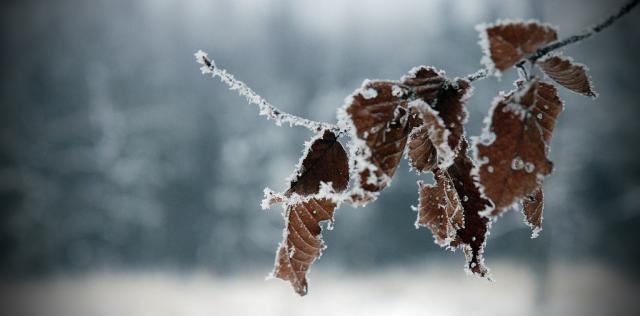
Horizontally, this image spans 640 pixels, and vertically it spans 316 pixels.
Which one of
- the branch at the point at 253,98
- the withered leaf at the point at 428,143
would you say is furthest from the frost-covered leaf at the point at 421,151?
the branch at the point at 253,98

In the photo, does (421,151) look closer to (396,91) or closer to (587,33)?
(396,91)

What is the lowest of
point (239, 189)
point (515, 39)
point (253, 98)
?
point (515, 39)

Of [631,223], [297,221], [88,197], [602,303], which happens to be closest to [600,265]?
[631,223]

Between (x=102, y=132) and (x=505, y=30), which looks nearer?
(x=505, y=30)

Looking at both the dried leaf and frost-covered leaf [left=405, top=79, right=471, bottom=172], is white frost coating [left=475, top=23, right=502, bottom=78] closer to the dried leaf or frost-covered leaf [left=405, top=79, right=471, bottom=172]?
frost-covered leaf [left=405, top=79, right=471, bottom=172]

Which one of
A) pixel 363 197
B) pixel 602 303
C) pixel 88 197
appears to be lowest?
pixel 363 197

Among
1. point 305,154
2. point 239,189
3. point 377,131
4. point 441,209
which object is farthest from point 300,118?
point 239,189

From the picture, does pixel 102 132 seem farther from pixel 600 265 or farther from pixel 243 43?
pixel 600 265
